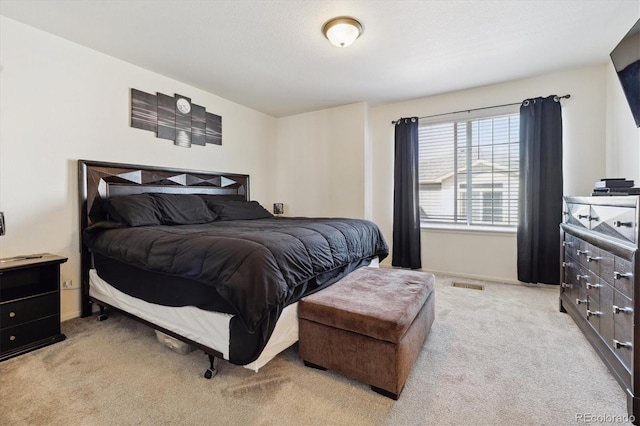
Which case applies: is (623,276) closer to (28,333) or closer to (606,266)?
(606,266)

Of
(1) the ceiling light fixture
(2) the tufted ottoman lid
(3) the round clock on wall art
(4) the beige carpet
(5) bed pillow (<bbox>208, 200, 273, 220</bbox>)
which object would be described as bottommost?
(4) the beige carpet

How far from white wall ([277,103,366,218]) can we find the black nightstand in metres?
3.15

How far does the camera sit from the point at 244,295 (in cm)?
146

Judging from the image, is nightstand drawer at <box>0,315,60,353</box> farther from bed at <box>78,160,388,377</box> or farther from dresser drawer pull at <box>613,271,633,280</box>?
dresser drawer pull at <box>613,271,633,280</box>

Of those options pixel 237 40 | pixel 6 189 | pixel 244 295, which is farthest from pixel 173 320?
pixel 237 40

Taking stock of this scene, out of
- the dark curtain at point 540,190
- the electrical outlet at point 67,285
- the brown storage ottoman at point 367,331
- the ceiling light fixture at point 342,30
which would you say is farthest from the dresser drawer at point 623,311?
the electrical outlet at point 67,285

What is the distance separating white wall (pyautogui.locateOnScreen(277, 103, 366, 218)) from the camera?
4258mm

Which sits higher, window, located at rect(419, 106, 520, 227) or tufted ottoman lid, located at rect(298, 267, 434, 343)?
window, located at rect(419, 106, 520, 227)

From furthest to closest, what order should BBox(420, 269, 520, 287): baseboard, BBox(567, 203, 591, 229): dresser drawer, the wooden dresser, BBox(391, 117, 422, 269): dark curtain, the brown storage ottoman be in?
1. BBox(391, 117, 422, 269): dark curtain
2. BBox(420, 269, 520, 287): baseboard
3. BBox(567, 203, 591, 229): dresser drawer
4. the brown storage ottoman
5. the wooden dresser

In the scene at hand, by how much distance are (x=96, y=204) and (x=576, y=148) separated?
503 cm

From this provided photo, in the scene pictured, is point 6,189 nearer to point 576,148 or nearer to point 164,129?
point 164,129

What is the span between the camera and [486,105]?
368 centimetres

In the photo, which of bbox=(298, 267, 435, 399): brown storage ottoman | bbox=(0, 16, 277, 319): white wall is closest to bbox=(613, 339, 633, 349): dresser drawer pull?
bbox=(298, 267, 435, 399): brown storage ottoman

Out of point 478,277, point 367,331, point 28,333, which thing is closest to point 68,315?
point 28,333
